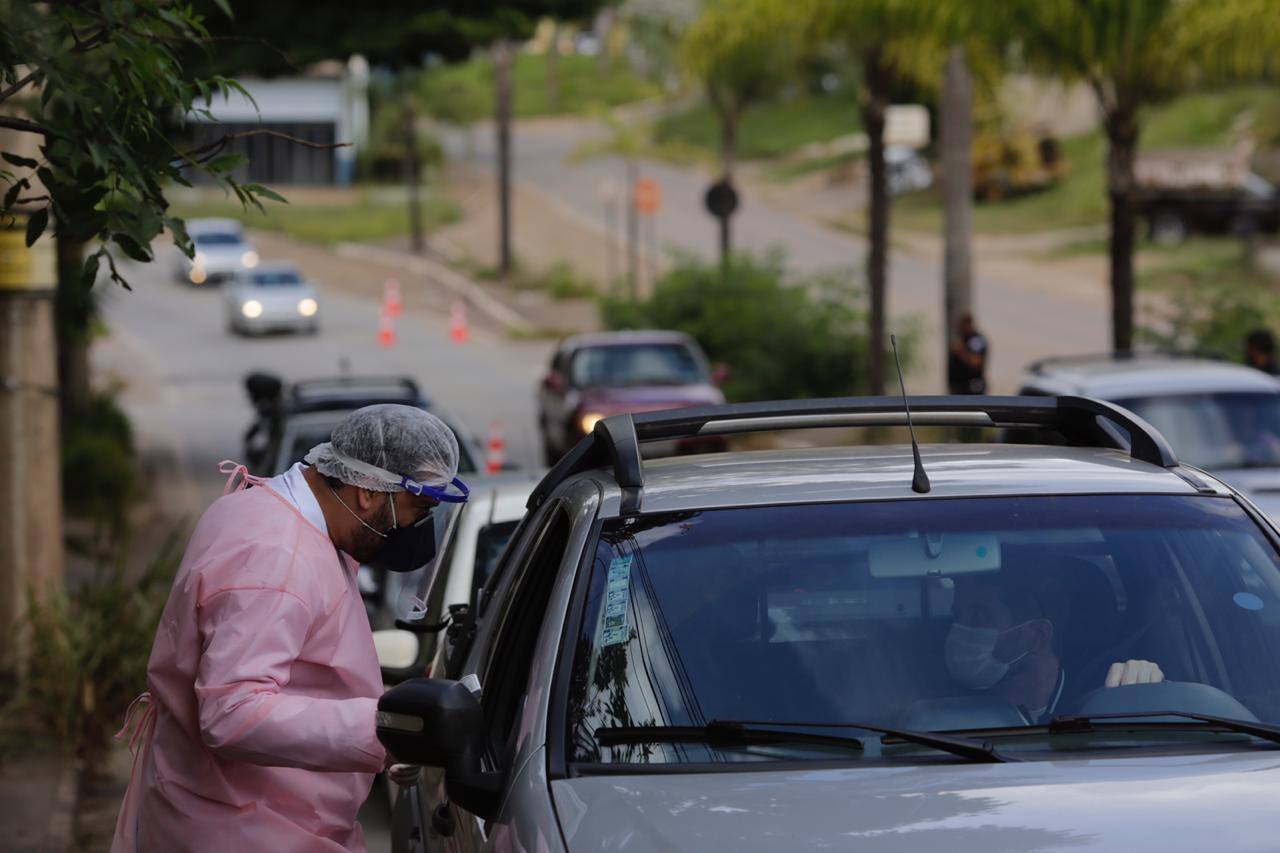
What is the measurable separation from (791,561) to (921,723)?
17.6 inches

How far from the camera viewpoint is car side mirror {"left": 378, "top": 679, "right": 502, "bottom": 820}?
347 cm

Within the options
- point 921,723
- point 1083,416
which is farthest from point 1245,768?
point 1083,416

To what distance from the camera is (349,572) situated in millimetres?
4219

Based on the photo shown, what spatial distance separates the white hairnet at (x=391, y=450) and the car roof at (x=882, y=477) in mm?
351

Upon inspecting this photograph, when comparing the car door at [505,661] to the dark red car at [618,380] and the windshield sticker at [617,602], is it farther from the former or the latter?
the dark red car at [618,380]

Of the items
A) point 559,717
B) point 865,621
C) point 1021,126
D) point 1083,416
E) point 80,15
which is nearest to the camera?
point 559,717

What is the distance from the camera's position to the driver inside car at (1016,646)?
3.73 meters

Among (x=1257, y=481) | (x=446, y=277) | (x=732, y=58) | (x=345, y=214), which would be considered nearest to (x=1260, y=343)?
(x=1257, y=481)

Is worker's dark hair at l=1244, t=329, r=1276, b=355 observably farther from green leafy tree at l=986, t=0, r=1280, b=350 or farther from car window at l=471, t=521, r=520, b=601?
car window at l=471, t=521, r=520, b=601

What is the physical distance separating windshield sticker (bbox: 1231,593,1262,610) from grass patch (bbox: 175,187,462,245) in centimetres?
5569

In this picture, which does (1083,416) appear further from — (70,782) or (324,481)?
(70,782)

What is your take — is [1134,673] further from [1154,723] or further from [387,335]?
[387,335]

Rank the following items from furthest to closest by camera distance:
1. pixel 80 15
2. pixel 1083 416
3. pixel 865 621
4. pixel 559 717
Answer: pixel 80 15 → pixel 1083 416 → pixel 865 621 → pixel 559 717

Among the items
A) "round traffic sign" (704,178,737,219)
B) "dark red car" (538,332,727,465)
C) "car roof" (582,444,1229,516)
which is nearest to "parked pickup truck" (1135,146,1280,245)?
"round traffic sign" (704,178,737,219)
